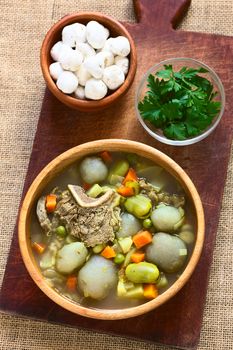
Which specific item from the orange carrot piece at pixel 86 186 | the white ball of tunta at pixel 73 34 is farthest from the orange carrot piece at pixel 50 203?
the white ball of tunta at pixel 73 34

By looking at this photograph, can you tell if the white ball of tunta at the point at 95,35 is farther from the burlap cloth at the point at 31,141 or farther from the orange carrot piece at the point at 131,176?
the orange carrot piece at the point at 131,176

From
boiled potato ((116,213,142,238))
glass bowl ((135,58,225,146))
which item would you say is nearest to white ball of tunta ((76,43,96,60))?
glass bowl ((135,58,225,146))

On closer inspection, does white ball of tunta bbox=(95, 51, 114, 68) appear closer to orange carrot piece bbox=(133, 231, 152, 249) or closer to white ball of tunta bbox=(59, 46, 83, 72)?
white ball of tunta bbox=(59, 46, 83, 72)

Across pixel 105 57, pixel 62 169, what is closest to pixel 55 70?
pixel 105 57

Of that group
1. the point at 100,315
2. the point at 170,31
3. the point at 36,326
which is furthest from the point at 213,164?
the point at 36,326

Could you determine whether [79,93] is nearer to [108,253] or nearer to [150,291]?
[108,253]

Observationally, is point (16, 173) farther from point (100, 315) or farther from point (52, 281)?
point (100, 315)
